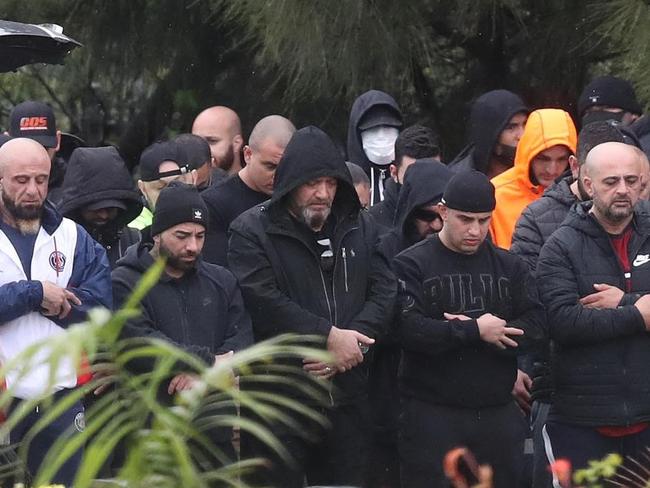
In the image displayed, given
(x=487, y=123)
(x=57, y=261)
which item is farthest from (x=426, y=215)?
(x=57, y=261)

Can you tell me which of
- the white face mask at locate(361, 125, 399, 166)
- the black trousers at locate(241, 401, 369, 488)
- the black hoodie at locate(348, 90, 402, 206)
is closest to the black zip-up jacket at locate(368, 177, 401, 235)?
the black hoodie at locate(348, 90, 402, 206)

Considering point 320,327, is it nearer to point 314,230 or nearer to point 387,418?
point 314,230

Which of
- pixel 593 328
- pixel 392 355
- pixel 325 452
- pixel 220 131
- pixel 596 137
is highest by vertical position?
pixel 596 137

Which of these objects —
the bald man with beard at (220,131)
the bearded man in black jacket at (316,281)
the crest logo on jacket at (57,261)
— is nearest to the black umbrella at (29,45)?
the bald man with beard at (220,131)

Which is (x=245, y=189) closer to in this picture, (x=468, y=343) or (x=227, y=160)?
(x=227, y=160)

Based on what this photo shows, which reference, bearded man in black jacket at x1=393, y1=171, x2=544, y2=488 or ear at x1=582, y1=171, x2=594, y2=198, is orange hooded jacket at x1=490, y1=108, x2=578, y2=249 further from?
bearded man in black jacket at x1=393, y1=171, x2=544, y2=488

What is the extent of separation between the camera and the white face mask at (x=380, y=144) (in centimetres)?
778

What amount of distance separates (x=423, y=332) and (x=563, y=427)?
0.71 m

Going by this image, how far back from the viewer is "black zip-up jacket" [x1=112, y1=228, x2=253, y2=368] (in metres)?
5.72

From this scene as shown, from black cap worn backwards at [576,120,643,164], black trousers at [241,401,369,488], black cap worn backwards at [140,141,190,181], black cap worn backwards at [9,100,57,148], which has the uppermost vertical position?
black cap worn backwards at [576,120,643,164]

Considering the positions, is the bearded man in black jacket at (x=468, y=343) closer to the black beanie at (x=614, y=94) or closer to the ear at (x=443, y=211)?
the ear at (x=443, y=211)

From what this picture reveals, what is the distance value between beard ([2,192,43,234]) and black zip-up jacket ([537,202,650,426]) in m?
2.05

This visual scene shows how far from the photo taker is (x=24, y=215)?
5.77m

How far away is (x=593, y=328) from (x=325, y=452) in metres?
1.20
